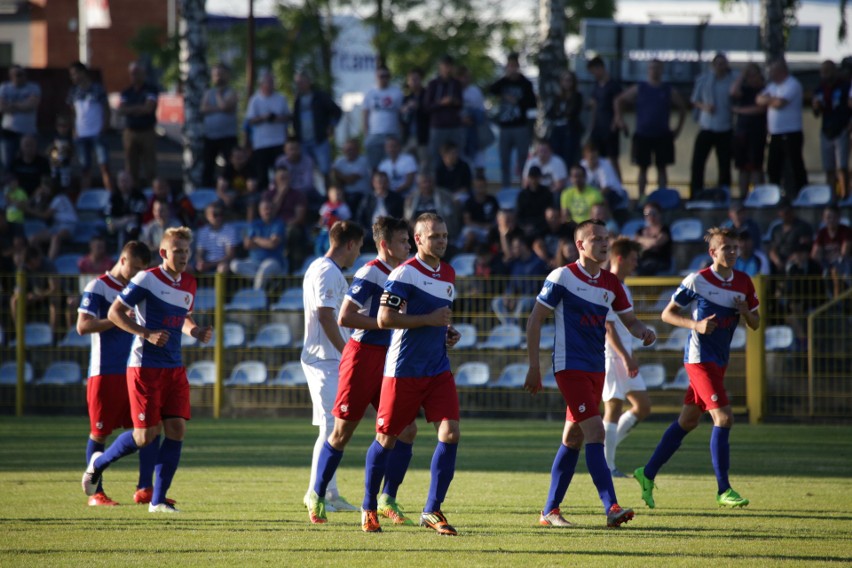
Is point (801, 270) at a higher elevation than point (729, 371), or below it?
higher

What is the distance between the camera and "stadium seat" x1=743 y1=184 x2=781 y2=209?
1905cm

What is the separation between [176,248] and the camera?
31.0ft

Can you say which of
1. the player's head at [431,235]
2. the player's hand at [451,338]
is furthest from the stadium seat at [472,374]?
the player's head at [431,235]

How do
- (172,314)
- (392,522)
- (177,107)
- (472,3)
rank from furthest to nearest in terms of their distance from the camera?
(177,107) < (472,3) < (172,314) < (392,522)

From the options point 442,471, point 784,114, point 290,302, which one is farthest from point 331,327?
point 784,114

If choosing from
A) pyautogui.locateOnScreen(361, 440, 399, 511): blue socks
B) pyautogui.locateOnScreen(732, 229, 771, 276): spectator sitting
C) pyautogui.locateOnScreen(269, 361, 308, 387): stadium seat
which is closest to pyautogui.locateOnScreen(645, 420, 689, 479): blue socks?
pyautogui.locateOnScreen(361, 440, 399, 511): blue socks

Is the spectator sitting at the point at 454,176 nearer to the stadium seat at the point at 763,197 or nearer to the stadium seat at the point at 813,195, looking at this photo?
the stadium seat at the point at 763,197

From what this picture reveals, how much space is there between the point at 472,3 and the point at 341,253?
103 feet

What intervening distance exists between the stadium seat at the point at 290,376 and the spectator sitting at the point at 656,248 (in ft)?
16.3

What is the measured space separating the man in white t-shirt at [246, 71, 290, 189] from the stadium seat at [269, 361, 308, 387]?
4.28m

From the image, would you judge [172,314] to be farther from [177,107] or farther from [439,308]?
[177,107]

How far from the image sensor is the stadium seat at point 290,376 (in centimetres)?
1791

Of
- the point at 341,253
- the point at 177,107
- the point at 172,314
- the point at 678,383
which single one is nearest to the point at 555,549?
the point at 341,253

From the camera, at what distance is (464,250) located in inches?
747
